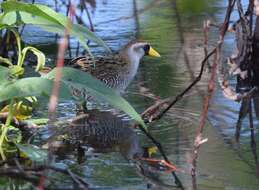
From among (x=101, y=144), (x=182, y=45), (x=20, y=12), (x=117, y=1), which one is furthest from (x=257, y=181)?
(x=117, y=1)

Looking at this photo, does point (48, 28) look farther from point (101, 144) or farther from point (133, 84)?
point (133, 84)

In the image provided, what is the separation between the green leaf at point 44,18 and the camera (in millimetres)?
4055

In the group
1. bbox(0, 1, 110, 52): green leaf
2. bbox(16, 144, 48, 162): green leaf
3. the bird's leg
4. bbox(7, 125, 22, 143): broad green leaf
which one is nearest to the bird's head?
the bird's leg

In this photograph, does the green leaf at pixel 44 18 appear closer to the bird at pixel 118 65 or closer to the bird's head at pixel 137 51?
the bird at pixel 118 65

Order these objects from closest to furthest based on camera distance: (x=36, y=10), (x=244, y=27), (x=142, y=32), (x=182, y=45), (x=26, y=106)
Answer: (x=36, y=10)
(x=26, y=106)
(x=244, y=27)
(x=182, y=45)
(x=142, y=32)

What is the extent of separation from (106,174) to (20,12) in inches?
38.2

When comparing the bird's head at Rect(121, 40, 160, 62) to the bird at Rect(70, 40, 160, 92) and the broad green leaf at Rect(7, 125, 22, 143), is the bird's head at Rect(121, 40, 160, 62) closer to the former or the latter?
the bird at Rect(70, 40, 160, 92)

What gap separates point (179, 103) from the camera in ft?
18.6

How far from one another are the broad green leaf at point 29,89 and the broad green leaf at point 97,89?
0.35 ft

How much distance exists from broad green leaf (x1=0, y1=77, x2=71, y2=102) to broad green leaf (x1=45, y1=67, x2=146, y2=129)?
0.11 meters

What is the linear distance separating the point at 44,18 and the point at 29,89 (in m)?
0.52

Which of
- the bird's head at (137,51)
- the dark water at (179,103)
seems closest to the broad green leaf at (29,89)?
the dark water at (179,103)

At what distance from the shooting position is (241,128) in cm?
507

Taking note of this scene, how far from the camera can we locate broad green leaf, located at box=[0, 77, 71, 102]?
3.78 meters
